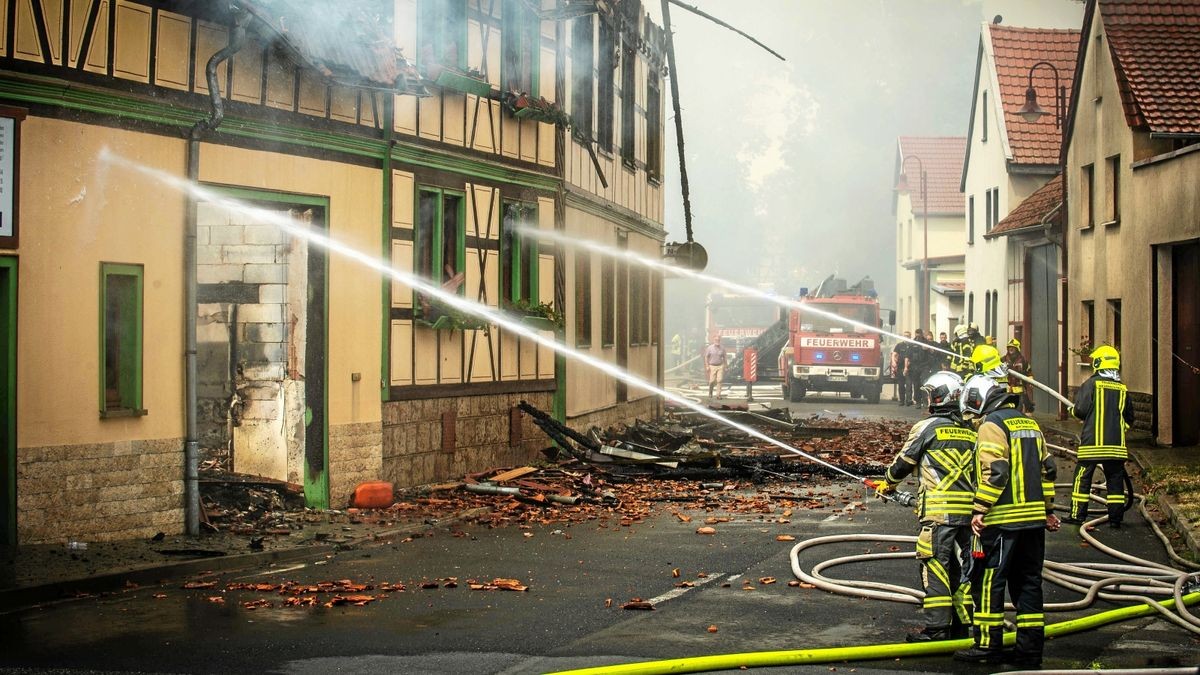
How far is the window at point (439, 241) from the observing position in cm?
1652

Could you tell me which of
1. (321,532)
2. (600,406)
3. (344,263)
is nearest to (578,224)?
(600,406)

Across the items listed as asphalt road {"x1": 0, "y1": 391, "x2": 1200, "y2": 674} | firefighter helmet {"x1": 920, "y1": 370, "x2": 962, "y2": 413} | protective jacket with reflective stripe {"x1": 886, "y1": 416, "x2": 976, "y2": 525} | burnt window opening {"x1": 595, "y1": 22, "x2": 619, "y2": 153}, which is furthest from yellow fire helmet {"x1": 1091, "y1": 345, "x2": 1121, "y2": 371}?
burnt window opening {"x1": 595, "y1": 22, "x2": 619, "y2": 153}

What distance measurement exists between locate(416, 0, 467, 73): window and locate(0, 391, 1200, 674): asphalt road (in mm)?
6500

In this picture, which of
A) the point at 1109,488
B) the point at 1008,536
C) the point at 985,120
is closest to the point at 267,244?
the point at 1109,488

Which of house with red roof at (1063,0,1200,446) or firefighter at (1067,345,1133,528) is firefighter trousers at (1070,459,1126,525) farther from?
house with red roof at (1063,0,1200,446)

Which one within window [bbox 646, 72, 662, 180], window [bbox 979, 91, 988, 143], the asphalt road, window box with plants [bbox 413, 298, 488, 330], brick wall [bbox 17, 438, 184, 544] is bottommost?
the asphalt road

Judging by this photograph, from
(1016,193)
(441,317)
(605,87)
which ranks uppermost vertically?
(605,87)

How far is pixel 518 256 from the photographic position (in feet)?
63.0

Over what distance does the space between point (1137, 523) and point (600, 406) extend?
11.2 m

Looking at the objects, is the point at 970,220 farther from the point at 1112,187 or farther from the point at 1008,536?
the point at 1008,536

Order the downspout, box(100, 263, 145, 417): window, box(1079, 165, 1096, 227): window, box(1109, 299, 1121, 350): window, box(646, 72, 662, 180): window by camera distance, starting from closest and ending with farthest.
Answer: box(100, 263, 145, 417): window → the downspout → box(1109, 299, 1121, 350): window → box(1079, 165, 1096, 227): window → box(646, 72, 662, 180): window

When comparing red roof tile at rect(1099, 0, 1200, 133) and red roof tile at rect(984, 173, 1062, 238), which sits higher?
red roof tile at rect(1099, 0, 1200, 133)

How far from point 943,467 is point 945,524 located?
1.17 ft

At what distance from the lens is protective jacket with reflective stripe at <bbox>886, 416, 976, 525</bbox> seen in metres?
8.59
